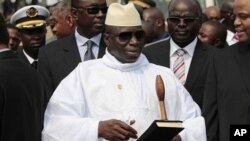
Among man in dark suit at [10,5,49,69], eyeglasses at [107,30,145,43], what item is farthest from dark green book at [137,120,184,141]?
man in dark suit at [10,5,49,69]

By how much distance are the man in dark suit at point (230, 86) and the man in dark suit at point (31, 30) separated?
2.81m

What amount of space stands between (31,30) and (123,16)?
144 inches

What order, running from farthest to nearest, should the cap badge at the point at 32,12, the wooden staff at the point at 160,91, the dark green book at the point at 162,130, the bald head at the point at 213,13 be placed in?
the bald head at the point at 213,13, the cap badge at the point at 32,12, the wooden staff at the point at 160,91, the dark green book at the point at 162,130

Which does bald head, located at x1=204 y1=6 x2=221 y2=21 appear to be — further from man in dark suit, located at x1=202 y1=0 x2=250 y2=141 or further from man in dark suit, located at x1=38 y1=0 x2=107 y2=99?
man in dark suit, located at x1=202 y1=0 x2=250 y2=141

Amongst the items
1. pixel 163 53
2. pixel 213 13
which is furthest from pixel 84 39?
pixel 213 13

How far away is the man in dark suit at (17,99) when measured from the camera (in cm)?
749

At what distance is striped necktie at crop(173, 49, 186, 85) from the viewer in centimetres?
954

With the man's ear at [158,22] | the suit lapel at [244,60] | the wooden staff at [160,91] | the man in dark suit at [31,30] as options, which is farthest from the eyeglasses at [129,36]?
the man's ear at [158,22]

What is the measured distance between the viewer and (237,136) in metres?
8.17

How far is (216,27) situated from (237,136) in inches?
153

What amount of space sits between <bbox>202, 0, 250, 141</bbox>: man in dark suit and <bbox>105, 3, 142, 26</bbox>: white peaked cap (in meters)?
0.99

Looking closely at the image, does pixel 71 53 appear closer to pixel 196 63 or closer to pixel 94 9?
pixel 94 9

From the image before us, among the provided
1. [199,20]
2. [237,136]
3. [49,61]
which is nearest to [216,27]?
[199,20]

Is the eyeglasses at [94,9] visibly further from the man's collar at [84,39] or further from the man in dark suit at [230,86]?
the man in dark suit at [230,86]
